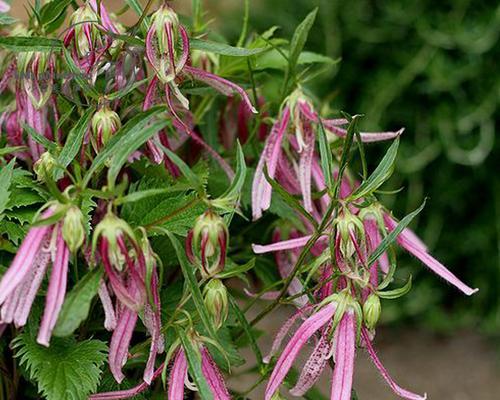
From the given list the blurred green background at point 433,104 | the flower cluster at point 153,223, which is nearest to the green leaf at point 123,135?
the flower cluster at point 153,223

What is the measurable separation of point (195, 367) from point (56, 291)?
0.09 metres

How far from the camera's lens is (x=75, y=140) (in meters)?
0.57

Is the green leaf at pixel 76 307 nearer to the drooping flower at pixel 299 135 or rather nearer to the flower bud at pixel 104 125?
the flower bud at pixel 104 125

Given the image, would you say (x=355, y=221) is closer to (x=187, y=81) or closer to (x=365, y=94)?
(x=187, y=81)

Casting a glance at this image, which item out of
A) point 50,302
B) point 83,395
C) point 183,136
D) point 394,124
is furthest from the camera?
point 394,124

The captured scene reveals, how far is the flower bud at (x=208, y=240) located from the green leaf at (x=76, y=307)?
60 mm

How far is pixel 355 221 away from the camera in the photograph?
1.78 ft

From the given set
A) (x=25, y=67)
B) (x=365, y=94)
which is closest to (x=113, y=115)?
(x=25, y=67)

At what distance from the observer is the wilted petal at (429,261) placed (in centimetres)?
60

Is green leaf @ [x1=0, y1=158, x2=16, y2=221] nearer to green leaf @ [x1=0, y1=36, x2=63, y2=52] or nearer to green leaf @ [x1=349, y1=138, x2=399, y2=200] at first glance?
green leaf @ [x1=0, y1=36, x2=63, y2=52]

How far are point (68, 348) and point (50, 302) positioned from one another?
15 centimetres

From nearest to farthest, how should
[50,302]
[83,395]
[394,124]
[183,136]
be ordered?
[50,302] → [83,395] → [183,136] → [394,124]

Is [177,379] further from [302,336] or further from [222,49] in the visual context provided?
[222,49]

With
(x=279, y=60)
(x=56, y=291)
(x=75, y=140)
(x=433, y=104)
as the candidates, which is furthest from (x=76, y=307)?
(x=433, y=104)
